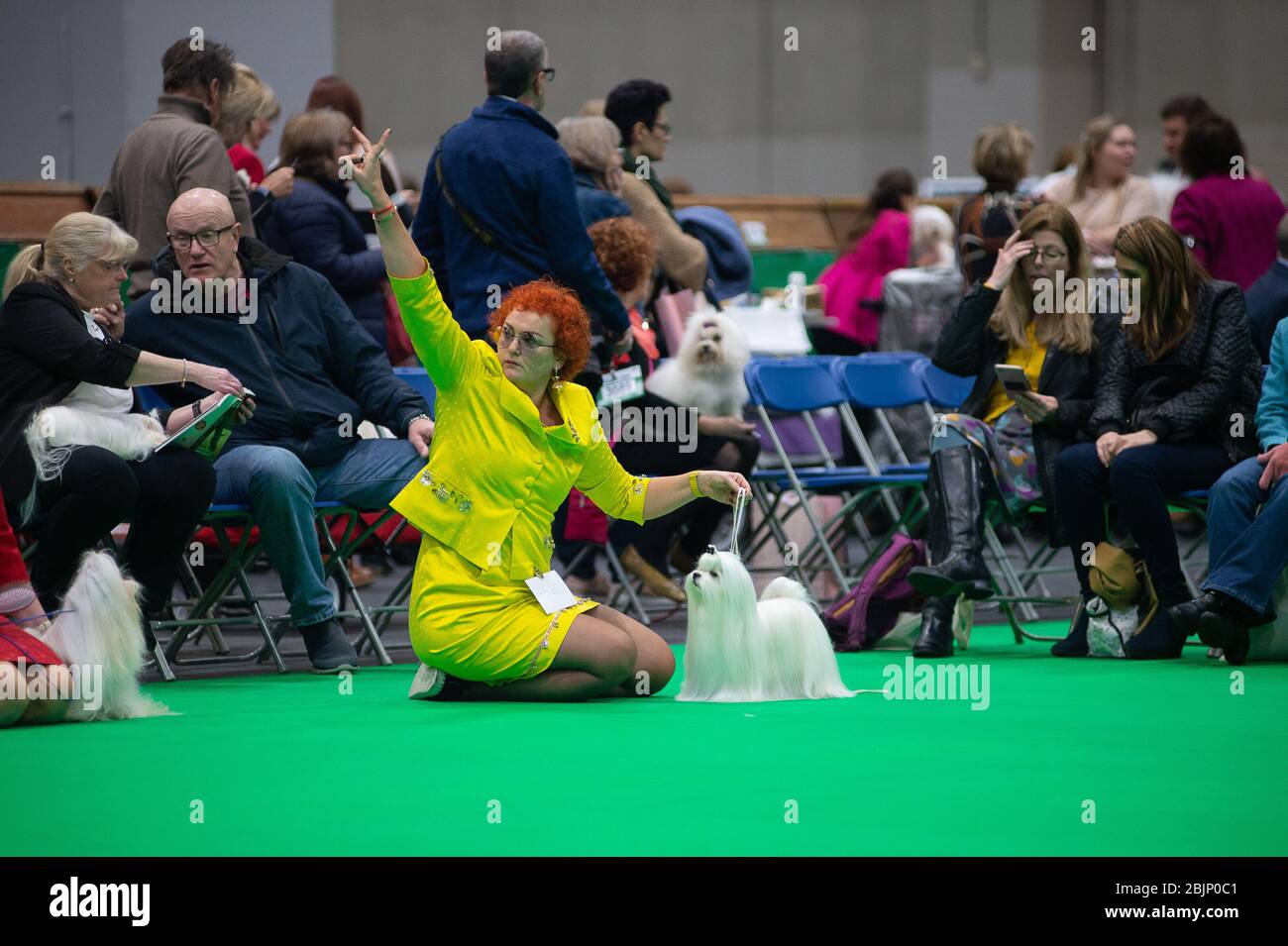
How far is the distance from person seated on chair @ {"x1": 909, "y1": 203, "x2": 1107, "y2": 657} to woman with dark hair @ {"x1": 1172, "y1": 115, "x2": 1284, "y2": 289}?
→ 6.69 ft

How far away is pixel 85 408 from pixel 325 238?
1.73 metres

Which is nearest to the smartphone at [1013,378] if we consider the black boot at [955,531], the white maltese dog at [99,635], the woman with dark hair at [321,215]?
the black boot at [955,531]

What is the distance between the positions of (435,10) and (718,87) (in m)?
2.50

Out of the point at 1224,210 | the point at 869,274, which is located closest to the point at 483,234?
the point at 1224,210

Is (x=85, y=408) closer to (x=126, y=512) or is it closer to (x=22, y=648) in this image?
(x=126, y=512)

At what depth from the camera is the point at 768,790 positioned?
10.3 ft

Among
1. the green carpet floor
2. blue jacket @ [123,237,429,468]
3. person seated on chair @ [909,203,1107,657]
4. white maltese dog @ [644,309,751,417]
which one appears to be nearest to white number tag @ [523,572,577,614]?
the green carpet floor

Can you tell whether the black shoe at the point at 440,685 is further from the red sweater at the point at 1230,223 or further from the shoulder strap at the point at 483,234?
the red sweater at the point at 1230,223

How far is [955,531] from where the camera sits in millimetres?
5617

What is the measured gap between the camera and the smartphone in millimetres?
5723

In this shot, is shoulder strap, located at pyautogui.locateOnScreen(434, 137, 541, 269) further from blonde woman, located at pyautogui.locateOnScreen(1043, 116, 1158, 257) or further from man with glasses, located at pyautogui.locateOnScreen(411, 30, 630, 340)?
blonde woman, located at pyautogui.locateOnScreen(1043, 116, 1158, 257)

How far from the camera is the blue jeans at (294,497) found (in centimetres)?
526

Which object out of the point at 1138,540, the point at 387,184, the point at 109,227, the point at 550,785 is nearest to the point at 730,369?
the point at 387,184

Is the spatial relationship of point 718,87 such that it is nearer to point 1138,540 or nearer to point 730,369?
point 730,369
